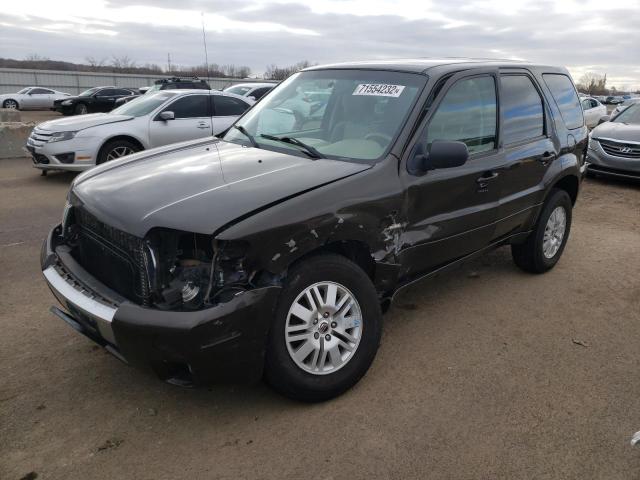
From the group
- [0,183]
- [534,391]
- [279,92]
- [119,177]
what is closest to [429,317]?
[534,391]

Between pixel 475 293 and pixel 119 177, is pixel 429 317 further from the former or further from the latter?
pixel 119 177

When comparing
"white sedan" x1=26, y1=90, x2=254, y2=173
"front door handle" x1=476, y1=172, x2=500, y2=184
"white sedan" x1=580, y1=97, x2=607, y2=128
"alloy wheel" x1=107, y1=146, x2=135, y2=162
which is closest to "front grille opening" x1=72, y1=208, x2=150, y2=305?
"front door handle" x1=476, y1=172, x2=500, y2=184

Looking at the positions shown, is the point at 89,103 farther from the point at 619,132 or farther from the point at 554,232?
the point at 554,232

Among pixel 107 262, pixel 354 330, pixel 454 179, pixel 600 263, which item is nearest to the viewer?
pixel 107 262

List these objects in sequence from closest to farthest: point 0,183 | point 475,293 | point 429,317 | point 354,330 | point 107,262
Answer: point 107,262 < point 354,330 < point 429,317 < point 475,293 < point 0,183

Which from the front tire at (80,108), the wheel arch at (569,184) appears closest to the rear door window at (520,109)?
the wheel arch at (569,184)

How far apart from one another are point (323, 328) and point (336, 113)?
5.43ft

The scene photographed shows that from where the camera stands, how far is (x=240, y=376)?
2.65 meters

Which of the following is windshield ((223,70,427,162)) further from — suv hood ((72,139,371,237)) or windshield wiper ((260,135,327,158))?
suv hood ((72,139,371,237))

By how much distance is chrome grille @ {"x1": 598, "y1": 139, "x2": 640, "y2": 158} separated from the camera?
31.7ft

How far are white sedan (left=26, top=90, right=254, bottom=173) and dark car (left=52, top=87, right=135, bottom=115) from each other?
60.9 ft

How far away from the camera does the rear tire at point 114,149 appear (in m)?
8.73

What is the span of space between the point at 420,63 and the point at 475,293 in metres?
2.04

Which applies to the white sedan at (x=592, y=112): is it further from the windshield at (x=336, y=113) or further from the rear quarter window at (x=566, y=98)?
the windshield at (x=336, y=113)
